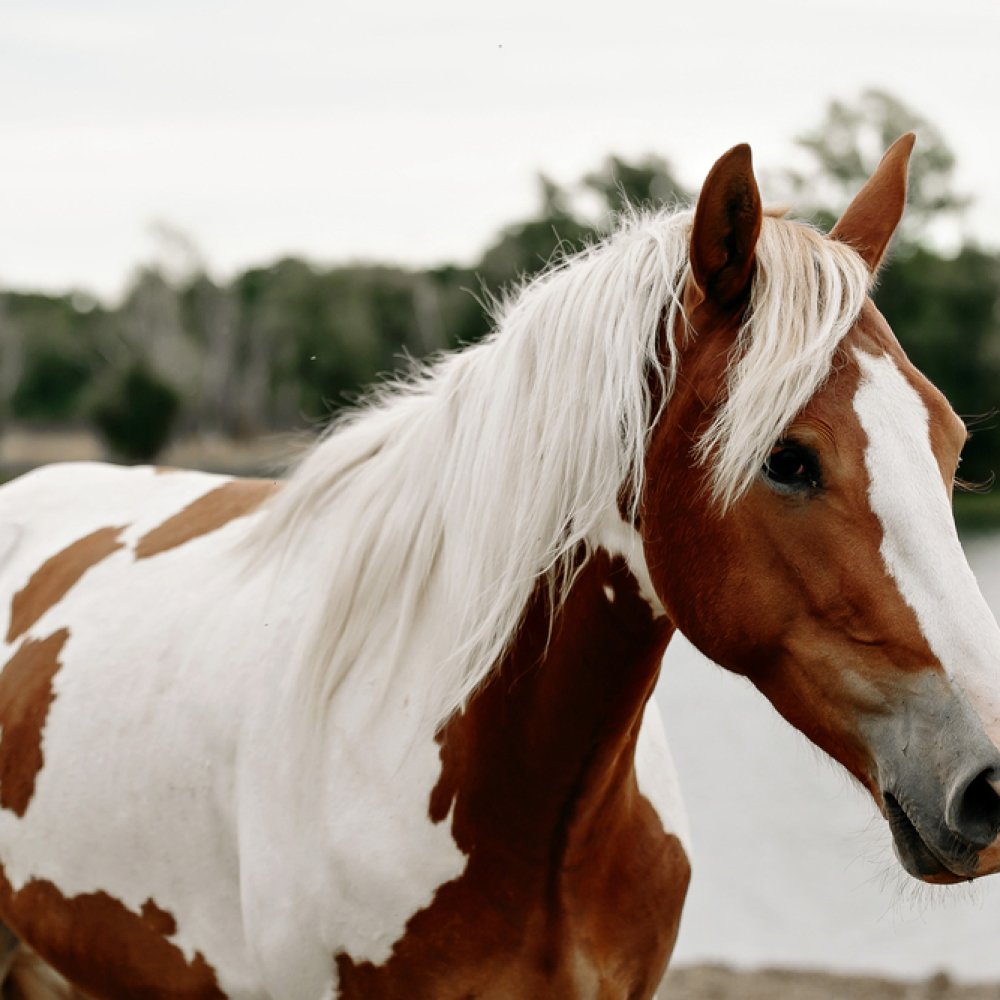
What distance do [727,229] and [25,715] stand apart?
86.8 inches

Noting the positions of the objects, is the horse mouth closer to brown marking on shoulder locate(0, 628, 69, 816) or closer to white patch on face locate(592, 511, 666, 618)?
white patch on face locate(592, 511, 666, 618)

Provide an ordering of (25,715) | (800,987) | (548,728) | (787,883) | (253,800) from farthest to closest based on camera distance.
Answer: (787,883) < (800,987) < (25,715) < (253,800) < (548,728)

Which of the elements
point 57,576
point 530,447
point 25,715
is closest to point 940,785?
point 530,447

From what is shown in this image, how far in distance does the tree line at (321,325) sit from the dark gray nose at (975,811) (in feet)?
38.5

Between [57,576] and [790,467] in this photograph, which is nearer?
[790,467]

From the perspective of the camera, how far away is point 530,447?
7.07 ft

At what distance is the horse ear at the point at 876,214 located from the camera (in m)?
2.24

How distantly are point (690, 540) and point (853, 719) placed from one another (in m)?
0.36

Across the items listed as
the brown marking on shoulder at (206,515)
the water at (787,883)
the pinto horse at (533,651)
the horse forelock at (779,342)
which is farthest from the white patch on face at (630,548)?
the water at (787,883)

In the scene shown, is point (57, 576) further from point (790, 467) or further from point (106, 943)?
point (790, 467)

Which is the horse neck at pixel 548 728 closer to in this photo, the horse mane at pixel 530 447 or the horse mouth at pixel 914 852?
the horse mane at pixel 530 447

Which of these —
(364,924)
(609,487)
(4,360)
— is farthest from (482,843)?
(4,360)

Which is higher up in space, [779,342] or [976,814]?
[779,342]

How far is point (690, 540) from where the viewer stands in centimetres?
194
